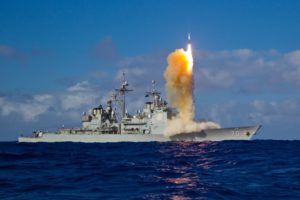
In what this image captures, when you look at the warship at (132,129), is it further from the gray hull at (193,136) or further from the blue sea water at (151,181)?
the blue sea water at (151,181)

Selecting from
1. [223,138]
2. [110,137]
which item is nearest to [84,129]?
[110,137]

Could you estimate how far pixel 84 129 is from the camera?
102 m

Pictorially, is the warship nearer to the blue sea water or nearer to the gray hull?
the gray hull

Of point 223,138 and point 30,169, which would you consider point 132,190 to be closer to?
point 30,169

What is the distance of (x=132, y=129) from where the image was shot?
9500 centimetres

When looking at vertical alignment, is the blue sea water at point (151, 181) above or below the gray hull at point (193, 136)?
below

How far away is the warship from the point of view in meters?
89.8

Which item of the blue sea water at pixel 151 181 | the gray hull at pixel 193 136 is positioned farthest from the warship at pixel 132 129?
the blue sea water at pixel 151 181

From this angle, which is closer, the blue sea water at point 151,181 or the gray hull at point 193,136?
the blue sea water at point 151,181

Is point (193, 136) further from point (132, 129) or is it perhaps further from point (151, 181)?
point (151, 181)

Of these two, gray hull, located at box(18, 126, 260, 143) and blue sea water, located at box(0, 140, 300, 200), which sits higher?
gray hull, located at box(18, 126, 260, 143)

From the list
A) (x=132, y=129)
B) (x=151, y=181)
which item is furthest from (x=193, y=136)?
(x=151, y=181)

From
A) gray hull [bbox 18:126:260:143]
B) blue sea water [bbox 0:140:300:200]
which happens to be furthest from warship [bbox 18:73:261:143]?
blue sea water [bbox 0:140:300:200]

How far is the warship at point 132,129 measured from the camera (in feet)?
294
